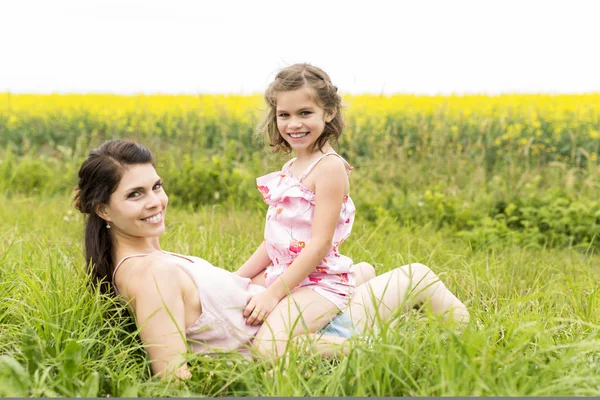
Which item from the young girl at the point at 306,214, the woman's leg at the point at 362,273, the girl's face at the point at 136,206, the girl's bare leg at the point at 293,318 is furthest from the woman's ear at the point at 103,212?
the woman's leg at the point at 362,273

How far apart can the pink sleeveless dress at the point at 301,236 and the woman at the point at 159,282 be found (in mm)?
100

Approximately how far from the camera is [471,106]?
9672 millimetres

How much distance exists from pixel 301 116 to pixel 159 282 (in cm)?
94

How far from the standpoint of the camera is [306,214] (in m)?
2.91

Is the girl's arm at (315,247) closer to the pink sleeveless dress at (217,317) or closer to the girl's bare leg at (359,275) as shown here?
the pink sleeveless dress at (217,317)

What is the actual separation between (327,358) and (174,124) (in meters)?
7.57

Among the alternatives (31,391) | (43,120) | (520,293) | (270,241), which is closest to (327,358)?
(270,241)

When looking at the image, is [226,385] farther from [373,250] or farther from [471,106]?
[471,106]

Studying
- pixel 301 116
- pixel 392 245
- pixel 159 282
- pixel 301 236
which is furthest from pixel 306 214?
pixel 392 245

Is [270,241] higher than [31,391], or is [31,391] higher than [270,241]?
[270,241]

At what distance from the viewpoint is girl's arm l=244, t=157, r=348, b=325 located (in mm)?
A: 2777

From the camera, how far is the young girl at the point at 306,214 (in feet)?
9.13

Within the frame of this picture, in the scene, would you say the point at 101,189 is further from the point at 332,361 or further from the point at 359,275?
the point at 359,275

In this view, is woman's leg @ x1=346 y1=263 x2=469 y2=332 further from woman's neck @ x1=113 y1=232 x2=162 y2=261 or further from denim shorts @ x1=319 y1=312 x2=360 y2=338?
woman's neck @ x1=113 y1=232 x2=162 y2=261
